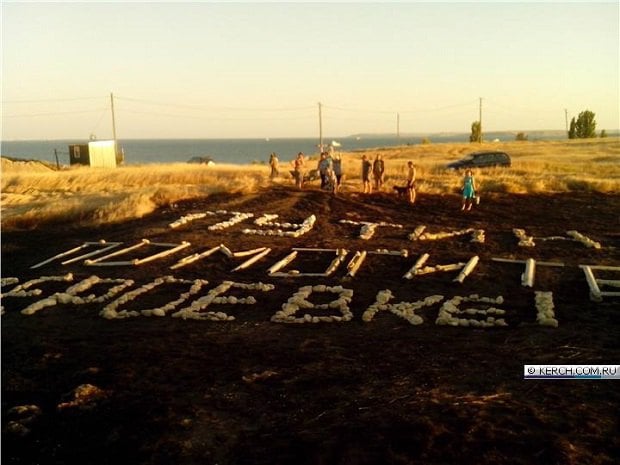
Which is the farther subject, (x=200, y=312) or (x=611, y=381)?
(x=200, y=312)

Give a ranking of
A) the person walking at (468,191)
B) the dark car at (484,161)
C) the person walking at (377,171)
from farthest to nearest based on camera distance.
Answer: the dark car at (484,161), the person walking at (377,171), the person walking at (468,191)

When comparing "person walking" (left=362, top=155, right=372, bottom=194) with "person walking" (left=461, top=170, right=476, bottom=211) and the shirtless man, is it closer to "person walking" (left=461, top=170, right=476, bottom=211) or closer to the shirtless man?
the shirtless man

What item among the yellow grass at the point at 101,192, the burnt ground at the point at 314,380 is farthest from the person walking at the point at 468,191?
the yellow grass at the point at 101,192

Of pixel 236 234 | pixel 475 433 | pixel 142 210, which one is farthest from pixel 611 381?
pixel 142 210

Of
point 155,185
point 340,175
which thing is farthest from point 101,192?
point 340,175

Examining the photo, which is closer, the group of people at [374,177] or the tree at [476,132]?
the group of people at [374,177]

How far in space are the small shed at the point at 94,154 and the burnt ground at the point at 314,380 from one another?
2657 centimetres

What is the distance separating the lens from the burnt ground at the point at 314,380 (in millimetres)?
5090

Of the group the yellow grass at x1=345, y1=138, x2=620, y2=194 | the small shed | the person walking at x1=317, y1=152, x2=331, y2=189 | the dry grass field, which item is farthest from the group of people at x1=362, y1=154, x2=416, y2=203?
the small shed

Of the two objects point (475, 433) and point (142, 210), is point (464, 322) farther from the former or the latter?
point (142, 210)

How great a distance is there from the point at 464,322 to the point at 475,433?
11.5 ft

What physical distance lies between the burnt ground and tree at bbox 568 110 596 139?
2376 inches

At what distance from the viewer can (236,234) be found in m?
15.4

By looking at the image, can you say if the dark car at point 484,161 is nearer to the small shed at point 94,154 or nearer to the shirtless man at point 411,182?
the shirtless man at point 411,182
